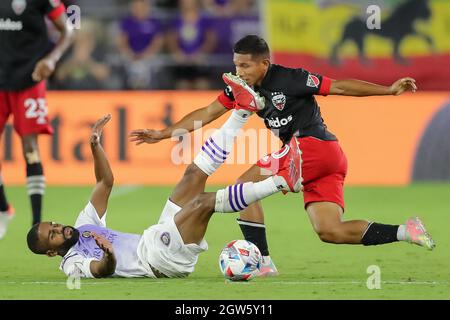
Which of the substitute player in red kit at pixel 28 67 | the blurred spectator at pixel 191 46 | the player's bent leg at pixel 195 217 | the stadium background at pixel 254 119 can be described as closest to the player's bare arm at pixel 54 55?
the substitute player in red kit at pixel 28 67

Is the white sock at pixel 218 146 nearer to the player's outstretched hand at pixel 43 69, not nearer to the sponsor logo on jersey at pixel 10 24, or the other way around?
the player's outstretched hand at pixel 43 69

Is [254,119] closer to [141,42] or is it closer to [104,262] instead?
[141,42]

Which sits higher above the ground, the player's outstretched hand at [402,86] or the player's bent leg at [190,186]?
the player's outstretched hand at [402,86]

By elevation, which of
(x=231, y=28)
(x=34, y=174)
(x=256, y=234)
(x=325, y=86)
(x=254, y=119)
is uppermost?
(x=325, y=86)

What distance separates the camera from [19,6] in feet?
38.0

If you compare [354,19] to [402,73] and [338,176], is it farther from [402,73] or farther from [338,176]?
[338,176]

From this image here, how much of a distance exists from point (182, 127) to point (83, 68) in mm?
9459

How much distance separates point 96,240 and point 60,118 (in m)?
9.08

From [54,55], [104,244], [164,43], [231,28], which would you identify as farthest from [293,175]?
[164,43]

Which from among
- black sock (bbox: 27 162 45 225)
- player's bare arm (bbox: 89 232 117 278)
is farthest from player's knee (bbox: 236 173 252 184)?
black sock (bbox: 27 162 45 225)

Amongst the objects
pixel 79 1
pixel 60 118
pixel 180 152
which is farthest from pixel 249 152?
pixel 79 1

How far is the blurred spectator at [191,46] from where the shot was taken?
18.7m

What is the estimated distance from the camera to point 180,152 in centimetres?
1703

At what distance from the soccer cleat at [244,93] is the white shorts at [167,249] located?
3.35 feet
